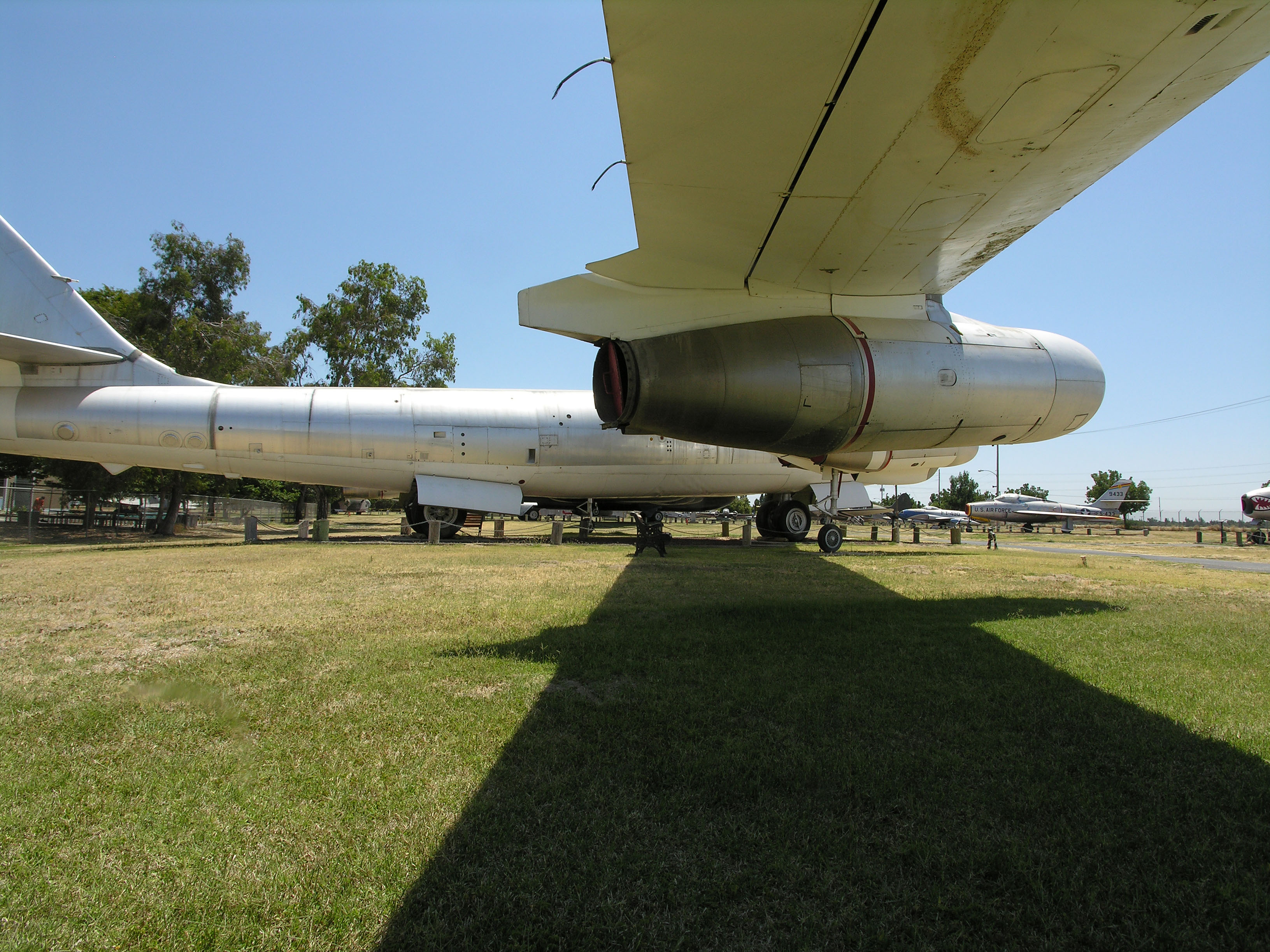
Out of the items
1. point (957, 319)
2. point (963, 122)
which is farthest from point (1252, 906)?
point (957, 319)

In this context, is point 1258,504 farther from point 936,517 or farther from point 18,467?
point 18,467

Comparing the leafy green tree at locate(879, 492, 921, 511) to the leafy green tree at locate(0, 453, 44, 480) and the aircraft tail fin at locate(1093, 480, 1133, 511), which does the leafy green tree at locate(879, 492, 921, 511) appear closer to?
the aircraft tail fin at locate(1093, 480, 1133, 511)

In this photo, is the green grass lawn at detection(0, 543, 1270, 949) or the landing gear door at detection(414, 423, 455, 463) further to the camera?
the landing gear door at detection(414, 423, 455, 463)

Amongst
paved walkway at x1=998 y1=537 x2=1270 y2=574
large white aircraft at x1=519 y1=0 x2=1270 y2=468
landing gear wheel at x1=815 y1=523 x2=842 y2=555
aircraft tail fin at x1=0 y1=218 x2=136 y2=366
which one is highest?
aircraft tail fin at x1=0 y1=218 x2=136 y2=366

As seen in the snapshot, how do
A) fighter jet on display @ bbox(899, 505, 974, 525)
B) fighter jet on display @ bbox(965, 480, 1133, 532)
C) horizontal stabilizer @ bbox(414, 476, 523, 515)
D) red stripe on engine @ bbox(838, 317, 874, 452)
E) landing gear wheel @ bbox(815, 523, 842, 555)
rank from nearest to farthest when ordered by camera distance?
red stripe on engine @ bbox(838, 317, 874, 452), landing gear wheel @ bbox(815, 523, 842, 555), horizontal stabilizer @ bbox(414, 476, 523, 515), fighter jet on display @ bbox(965, 480, 1133, 532), fighter jet on display @ bbox(899, 505, 974, 525)

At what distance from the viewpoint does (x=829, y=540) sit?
1330cm

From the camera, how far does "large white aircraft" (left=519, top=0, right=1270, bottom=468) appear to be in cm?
293

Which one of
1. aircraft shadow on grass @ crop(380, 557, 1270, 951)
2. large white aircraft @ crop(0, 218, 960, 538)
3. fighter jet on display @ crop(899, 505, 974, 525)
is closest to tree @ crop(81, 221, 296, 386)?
large white aircraft @ crop(0, 218, 960, 538)

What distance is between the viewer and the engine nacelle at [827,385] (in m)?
5.34

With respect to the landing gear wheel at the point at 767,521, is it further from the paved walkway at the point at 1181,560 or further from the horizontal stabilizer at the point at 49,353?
the horizontal stabilizer at the point at 49,353

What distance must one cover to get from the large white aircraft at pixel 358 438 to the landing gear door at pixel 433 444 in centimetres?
3

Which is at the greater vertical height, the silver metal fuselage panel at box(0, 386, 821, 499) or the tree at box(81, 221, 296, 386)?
the tree at box(81, 221, 296, 386)

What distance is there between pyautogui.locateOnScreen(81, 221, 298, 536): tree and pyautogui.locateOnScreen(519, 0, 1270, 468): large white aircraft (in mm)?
19861

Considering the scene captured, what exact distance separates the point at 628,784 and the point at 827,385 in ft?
12.6
